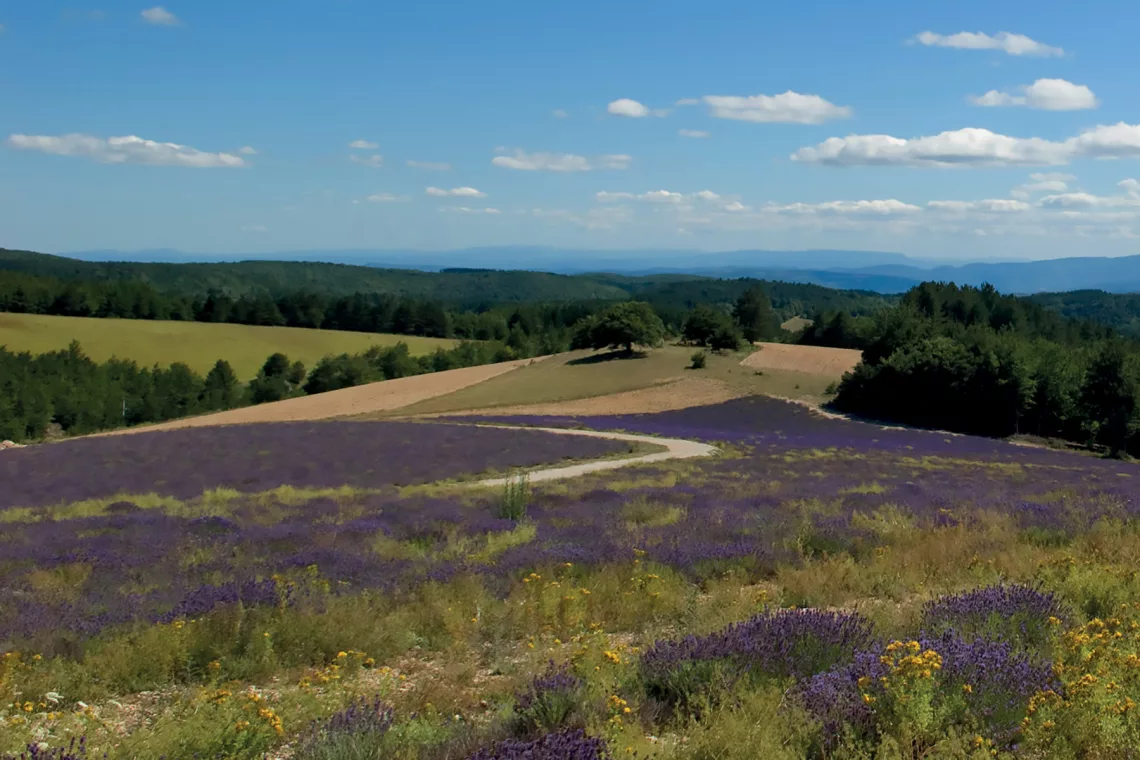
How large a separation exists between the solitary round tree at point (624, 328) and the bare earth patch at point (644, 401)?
46.5 feet

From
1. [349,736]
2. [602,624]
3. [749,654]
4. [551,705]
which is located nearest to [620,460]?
[602,624]

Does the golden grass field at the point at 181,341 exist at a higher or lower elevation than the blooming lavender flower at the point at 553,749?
lower

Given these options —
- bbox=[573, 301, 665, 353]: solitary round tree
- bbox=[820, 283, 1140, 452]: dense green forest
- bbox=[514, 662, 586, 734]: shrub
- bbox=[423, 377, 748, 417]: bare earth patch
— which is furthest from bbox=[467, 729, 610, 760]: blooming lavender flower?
bbox=[573, 301, 665, 353]: solitary round tree

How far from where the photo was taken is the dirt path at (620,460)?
88.1 feet

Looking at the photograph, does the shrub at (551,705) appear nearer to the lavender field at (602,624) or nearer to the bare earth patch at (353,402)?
the lavender field at (602,624)

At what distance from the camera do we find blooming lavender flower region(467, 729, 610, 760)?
3.96 meters

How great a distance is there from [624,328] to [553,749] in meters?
82.4

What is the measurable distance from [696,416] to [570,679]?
51.9 metres

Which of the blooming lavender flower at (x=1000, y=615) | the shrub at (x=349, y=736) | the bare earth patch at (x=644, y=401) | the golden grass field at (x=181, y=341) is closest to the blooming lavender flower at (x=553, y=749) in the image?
the shrub at (x=349, y=736)

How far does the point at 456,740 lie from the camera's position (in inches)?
177

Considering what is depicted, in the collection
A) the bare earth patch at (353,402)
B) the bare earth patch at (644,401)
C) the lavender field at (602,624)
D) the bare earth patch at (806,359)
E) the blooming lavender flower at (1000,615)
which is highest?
the blooming lavender flower at (1000,615)

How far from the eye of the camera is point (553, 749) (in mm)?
4012

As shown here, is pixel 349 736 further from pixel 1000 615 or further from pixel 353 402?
pixel 353 402

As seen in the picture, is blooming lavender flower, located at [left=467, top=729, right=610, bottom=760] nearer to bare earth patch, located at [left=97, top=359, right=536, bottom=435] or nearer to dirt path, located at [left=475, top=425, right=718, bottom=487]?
dirt path, located at [left=475, top=425, right=718, bottom=487]
